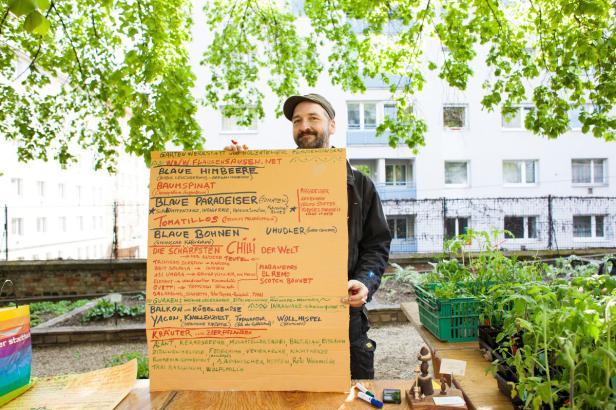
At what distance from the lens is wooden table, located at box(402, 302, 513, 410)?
143 cm

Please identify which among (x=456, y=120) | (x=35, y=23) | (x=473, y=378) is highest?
(x=456, y=120)

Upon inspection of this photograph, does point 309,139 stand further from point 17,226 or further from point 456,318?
point 17,226

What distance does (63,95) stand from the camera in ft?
21.8

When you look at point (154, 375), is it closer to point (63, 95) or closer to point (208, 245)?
point (208, 245)

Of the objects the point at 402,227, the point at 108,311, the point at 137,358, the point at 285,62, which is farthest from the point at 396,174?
the point at 137,358

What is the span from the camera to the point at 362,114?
1622cm

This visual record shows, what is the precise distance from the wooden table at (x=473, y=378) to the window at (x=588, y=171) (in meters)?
17.2

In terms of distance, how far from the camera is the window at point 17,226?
45.5 ft

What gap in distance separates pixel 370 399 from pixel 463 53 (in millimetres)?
5016

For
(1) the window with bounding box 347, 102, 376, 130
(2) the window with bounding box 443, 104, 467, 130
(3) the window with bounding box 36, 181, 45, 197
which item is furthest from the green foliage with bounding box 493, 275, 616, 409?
(3) the window with bounding box 36, 181, 45, 197

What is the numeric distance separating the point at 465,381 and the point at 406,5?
5.20m

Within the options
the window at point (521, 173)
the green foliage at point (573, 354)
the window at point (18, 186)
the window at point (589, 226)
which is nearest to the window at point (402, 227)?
the window at point (521, 173)

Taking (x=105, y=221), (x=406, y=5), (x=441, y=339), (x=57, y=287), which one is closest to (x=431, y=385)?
(x=441, y=339)

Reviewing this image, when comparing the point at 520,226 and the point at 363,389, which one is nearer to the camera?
the point at 363,389
